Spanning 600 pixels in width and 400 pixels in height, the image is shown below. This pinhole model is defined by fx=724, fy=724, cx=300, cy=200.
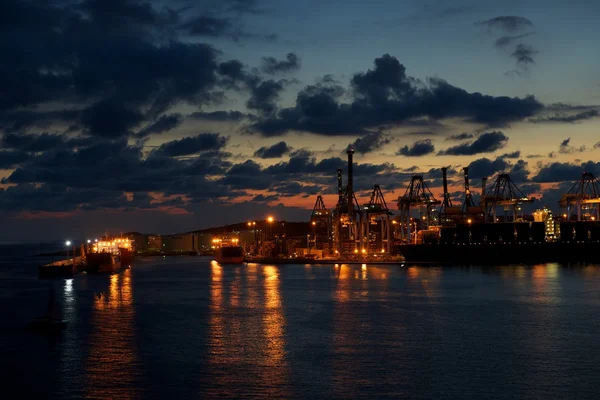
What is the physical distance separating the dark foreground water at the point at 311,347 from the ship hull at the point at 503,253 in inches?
2974

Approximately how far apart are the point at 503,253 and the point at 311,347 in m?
115

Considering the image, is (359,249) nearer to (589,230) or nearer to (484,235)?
(484,235)

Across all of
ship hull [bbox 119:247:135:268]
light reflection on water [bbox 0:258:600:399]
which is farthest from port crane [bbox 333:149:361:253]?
light reflection on water [bbox 0:258:600:399]

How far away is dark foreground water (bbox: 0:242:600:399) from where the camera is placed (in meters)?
27.8

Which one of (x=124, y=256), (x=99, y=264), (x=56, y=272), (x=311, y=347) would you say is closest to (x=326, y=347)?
(x=311, y=347)

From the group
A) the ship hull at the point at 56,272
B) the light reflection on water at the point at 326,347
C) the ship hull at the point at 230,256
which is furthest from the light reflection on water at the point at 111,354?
the ship hull at the point at 230,256

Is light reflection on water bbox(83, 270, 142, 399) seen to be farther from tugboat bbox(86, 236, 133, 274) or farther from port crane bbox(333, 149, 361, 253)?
port crane bbox(333, 149, 361, 253)

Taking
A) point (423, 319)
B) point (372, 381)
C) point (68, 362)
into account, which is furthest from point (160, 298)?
point (372, 381)

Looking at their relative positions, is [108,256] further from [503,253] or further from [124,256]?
[503,253]

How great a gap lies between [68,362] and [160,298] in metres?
33.0

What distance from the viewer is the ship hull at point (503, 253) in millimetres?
140375

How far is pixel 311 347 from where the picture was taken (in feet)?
120

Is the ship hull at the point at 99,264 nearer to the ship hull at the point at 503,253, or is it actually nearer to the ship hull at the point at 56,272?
the ship hull at the point at 56,272

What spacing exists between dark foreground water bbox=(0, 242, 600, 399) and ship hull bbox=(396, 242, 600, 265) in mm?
75545
